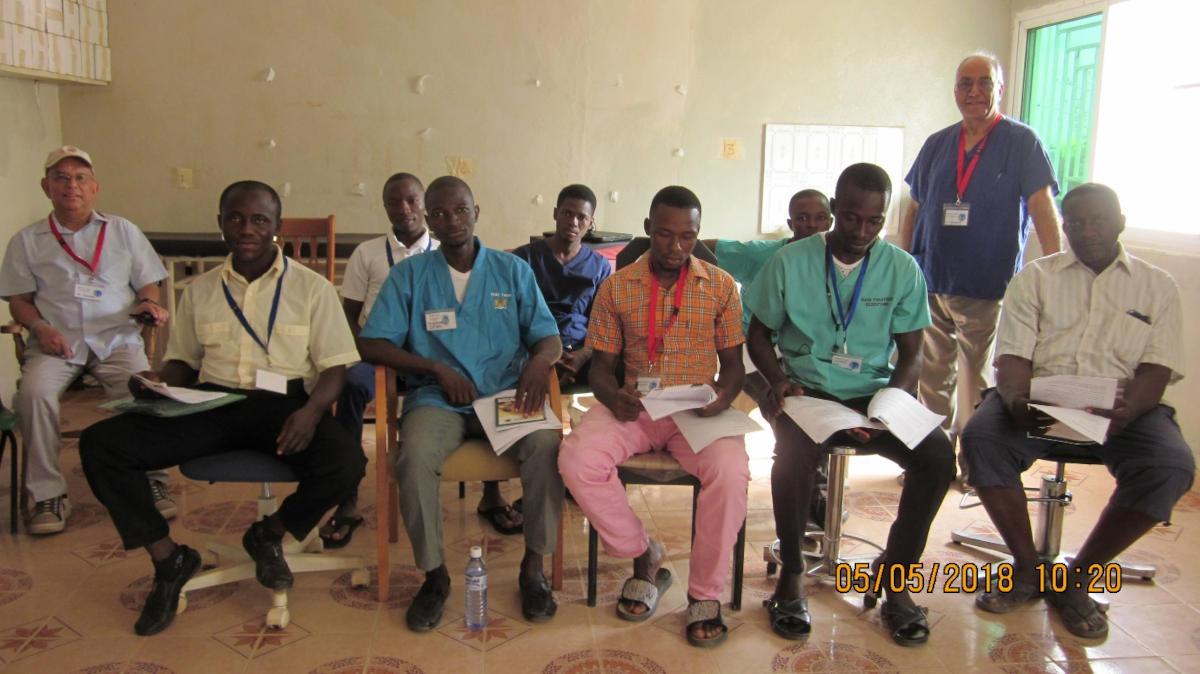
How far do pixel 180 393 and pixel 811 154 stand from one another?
4.50 metres

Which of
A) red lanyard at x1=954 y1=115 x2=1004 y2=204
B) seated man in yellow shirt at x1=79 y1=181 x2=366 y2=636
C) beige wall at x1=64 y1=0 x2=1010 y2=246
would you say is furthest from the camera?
beige wall at x1=64 y1=0 x2=1010 y2=246

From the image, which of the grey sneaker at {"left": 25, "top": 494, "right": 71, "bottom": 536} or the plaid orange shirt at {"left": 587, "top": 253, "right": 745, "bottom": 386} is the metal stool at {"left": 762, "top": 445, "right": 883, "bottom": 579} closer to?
the plaid orange shirt at {"left": 587, "top": 253, "right": 745, "bottom": 386}

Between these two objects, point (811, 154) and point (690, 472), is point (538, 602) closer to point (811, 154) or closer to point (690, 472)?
point (690, 472)

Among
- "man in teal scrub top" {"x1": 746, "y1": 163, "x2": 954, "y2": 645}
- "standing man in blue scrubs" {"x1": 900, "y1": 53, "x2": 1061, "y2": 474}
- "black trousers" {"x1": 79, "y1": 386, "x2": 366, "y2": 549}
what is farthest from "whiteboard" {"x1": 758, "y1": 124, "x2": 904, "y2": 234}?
"black trousers" {"x1": 79, "y1": 386, "x2": 366, "y2": 549}

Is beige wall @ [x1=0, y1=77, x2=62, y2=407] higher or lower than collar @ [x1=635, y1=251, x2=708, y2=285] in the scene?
higher

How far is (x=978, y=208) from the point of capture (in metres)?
3.72

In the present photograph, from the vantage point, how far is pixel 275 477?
2.61 metres

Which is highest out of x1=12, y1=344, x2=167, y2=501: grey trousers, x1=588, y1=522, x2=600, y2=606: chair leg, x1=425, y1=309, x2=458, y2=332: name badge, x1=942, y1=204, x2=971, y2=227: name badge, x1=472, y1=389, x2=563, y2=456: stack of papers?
x1=942, y1=204, x2=971, y2=227: name badge

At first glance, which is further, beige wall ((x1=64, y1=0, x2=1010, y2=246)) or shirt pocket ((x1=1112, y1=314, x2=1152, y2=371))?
beige wall ((x1=64, y1=0, x2=1010, y2=246))

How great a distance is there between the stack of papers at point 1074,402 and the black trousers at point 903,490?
36 centimetres

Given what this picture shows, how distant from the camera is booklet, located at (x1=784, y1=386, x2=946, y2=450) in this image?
2479mm

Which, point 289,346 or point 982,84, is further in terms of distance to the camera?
point 982,84

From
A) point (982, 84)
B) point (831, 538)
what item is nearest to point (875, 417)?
point (831, 538)

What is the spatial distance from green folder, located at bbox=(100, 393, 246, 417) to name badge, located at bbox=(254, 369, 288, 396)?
13 cm
